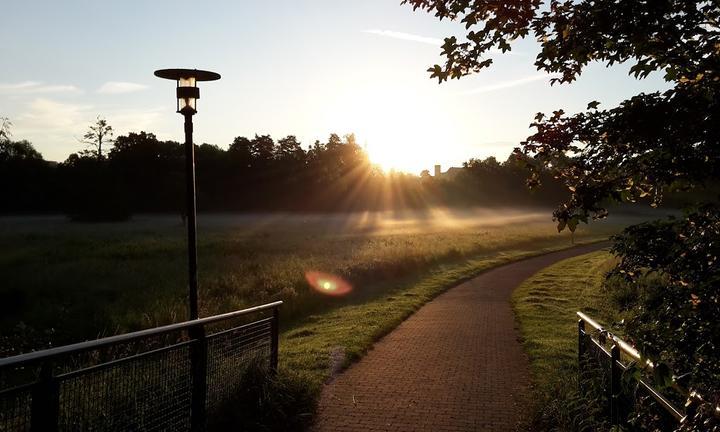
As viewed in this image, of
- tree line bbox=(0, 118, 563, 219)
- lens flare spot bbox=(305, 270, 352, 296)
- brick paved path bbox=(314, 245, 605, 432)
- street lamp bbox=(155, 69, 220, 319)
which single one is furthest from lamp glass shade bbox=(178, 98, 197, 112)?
tree line bbox=(0, 118, 563, 219)

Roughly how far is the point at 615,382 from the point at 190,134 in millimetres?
5564

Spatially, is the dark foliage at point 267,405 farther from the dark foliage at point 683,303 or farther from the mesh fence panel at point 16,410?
the dark foliage at point 683,303

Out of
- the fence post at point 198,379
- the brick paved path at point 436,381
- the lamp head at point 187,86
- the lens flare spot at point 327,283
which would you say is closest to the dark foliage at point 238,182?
the lens flare spot at point 327,283

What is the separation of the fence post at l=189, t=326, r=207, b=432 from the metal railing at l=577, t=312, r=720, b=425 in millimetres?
3451

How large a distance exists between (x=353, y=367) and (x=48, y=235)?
38.0 metres

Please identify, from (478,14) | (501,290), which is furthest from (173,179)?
(478,14)

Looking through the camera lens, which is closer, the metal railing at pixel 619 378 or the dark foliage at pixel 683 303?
the dark foliage at pixel 683 303

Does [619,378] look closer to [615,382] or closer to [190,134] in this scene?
[615,382]

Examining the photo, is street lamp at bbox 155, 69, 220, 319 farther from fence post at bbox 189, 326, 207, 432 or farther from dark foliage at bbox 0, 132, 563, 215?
dark foliage at bbox 0, 132, 563, 215

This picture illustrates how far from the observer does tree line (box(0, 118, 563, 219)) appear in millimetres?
64688

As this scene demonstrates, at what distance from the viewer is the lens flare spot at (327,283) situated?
16.6m

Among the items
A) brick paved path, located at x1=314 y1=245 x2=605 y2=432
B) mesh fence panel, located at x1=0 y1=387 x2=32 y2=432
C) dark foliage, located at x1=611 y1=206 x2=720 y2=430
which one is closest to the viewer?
dark foliage, located at x1=611 y1=206 x2=720 y2=430

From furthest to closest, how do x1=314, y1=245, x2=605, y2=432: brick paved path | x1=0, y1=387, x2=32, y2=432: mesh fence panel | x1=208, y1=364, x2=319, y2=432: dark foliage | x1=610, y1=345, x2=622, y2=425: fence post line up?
x1=314, y1=245, x2=605, y2=432: brick paved path → x1=208, y1=364, x2=319, y2=432: dark foliage → x1=610, y1=345, x2=622, y2=425: fence post → x1=0, y1=387, x2=32, y2=432: mesh fence panel

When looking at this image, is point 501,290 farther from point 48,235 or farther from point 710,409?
point 48,235
